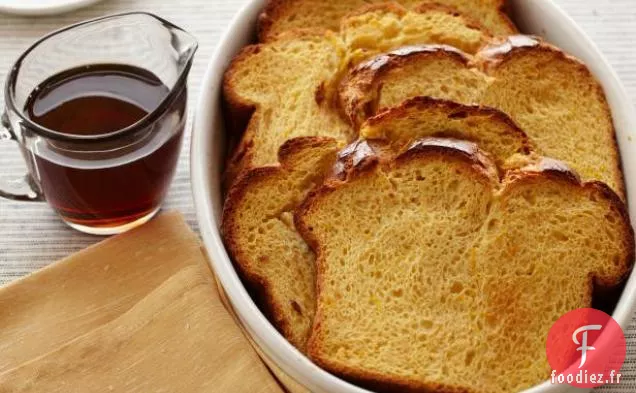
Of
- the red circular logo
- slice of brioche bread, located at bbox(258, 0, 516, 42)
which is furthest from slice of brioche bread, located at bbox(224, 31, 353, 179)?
the red circular logo

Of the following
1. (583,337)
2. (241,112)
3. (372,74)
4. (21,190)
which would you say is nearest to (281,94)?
(241,112)

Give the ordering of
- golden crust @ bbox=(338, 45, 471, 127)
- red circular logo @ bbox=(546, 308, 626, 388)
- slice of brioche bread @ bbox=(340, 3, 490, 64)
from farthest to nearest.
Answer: slice of brioche bread @ bbox=(340, 3, 490, 64) < golden crust @ bbox=(338, 45, 471, 127) < red circular logo @ bbox=(546, 308, 626, 388)

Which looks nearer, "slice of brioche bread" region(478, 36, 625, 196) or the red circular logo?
the red circular logo

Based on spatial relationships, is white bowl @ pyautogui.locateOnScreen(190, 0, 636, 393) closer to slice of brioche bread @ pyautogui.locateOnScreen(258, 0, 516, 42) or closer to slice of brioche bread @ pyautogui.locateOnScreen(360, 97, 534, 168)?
slice of brioche bread @ pyautogui.locateOnScreen(258, 0, 516, 42)

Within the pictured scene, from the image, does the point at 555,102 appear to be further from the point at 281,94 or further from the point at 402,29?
the point at 281,94

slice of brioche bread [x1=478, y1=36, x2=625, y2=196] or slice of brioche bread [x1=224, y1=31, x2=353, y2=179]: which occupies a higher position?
slice of brioche bread [x1=478, y1=36, x2=625, y2=196]

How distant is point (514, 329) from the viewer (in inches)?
64.1

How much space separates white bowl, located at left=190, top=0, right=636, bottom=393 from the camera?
62.5 inches

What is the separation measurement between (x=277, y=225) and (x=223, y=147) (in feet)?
0.97

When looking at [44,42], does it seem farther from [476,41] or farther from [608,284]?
[608,284]

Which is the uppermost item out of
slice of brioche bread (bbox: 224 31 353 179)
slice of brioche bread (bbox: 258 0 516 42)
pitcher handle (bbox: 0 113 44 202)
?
Result: slice of brioche bread (bbox: 258 0 516 42)

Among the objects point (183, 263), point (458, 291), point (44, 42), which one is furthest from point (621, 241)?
point (44, 42)

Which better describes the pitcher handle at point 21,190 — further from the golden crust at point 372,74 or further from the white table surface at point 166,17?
the golden crust at point 372,74

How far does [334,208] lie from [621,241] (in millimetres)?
564
